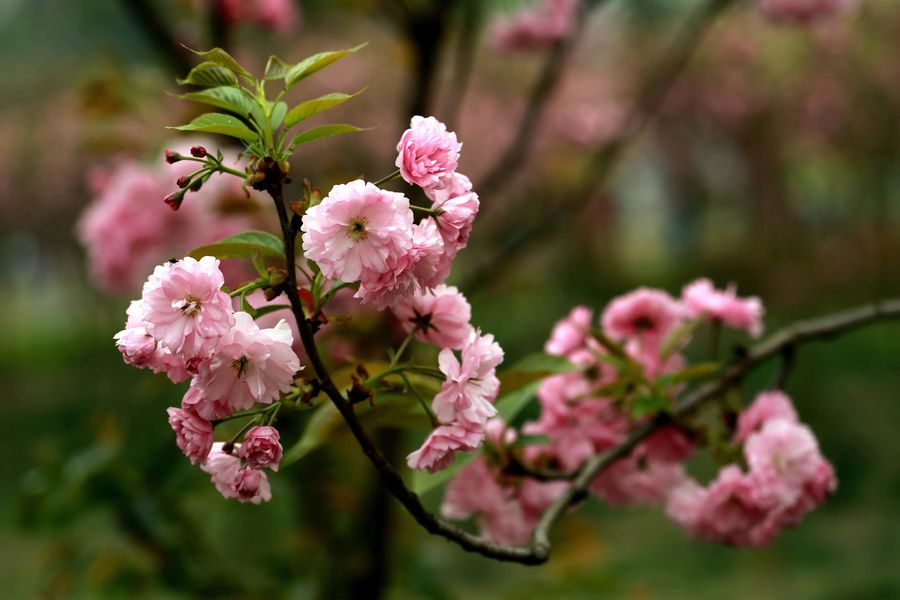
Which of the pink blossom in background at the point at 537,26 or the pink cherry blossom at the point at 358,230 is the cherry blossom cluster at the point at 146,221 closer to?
the pink blossom in background at the point at 537,26

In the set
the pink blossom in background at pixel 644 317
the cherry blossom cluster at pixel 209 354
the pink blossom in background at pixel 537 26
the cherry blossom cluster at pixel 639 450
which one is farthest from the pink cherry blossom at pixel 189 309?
the pink blossom in background at pixel 537 26

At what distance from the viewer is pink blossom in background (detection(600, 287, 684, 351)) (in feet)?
2.30

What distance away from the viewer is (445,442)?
44cm

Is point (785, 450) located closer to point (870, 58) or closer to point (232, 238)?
point (232, 238)

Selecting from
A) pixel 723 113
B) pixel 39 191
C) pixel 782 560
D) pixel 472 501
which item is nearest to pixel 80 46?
pixel 39 191

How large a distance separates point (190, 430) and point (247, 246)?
0.29 feet

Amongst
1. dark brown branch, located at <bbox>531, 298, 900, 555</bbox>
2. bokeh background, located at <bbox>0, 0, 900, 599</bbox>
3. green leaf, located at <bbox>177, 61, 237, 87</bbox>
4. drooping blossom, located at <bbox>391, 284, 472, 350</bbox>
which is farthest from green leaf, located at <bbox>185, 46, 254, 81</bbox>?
bokeh background, located at <bbox>0, 0, 900, 599</bbox>

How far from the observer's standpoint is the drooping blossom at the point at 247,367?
1.26 ft

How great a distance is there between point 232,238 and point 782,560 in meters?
2.34

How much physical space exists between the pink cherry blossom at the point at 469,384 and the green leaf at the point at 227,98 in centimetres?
13

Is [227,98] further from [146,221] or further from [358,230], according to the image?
[146,221]

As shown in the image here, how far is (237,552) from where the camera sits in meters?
1.64

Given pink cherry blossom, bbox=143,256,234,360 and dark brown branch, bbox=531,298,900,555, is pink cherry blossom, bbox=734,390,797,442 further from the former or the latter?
pink cherry blossom, bbox=143,256,234,360

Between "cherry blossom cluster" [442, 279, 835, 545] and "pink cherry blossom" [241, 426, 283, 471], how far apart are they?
0.23 m
